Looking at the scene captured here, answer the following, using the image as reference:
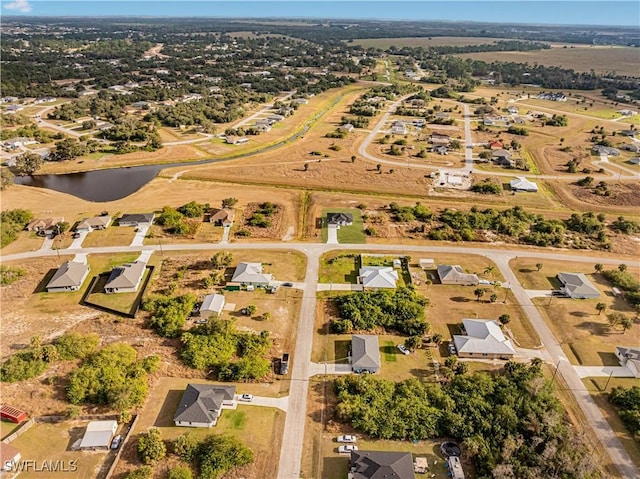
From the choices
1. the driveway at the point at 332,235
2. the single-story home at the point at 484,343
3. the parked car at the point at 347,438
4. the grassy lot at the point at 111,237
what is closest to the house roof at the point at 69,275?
the grassy lot at the point at 111,237

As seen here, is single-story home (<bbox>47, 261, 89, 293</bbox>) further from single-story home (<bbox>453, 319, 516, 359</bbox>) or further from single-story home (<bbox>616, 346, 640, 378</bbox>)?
single-story home (<bbox>616, 346, 640, 378</bbox>)

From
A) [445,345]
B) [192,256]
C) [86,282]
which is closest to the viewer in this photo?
[445,345]

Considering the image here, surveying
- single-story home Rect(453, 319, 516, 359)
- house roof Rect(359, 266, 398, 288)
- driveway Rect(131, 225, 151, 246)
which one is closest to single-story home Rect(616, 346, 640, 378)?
single-story home Rect(453, 319, 516, 359)

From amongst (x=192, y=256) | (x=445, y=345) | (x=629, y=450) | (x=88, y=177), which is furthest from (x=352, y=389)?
(x=88, y=177)

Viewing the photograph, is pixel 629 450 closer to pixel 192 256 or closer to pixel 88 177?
pixel 192 256

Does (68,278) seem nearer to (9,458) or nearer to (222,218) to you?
(222,218)

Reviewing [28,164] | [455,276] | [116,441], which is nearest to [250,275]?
[116,441]

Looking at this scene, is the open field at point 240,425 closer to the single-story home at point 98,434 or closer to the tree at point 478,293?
the single-story home at point 98,434
